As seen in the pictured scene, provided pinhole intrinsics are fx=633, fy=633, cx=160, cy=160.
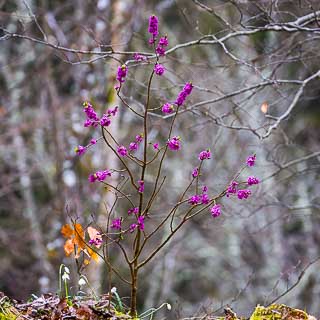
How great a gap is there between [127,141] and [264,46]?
19.9ft

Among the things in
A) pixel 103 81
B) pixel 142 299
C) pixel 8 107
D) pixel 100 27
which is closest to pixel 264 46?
pixel 100 27

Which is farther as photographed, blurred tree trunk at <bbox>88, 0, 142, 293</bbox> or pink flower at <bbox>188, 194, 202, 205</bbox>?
blurred tree trunk at <bbox>88, 0, 142, 293</bbox>

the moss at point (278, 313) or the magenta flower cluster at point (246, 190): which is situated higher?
the magenta flower cluster at point (246, 190)

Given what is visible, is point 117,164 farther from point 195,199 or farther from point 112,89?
point 195,199

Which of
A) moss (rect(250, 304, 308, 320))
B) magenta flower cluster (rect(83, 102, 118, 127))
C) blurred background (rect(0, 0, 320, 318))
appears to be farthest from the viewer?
blurred background (rect(0, 0, 320, 318))

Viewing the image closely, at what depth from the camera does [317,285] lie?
1159 centimetres

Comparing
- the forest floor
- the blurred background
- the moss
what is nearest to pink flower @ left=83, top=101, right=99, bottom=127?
the forest floor

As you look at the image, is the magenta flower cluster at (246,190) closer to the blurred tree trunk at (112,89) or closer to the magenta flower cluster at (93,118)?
the magenta flower cluster at (93,118)

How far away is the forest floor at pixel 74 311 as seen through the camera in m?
2.56

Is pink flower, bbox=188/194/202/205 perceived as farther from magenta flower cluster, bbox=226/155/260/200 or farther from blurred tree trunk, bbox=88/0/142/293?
blurred tree trunk, bbox=88/0/142/293

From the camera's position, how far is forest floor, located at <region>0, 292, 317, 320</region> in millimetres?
2559

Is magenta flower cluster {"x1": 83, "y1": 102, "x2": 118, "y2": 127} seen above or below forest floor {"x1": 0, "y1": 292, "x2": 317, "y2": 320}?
above

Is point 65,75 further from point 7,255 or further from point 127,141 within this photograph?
point 7,255

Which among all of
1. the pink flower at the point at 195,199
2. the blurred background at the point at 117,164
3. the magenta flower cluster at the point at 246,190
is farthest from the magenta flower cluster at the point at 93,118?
the blurred background at the point at 117,164
